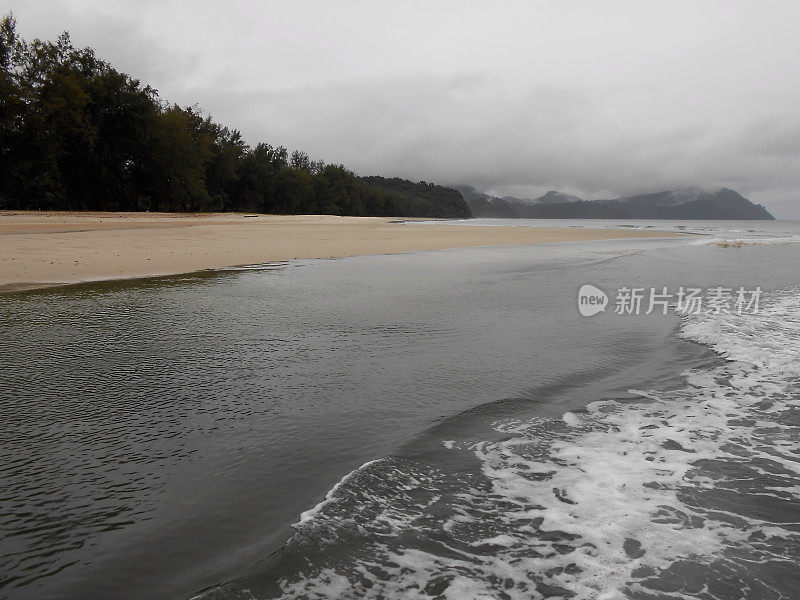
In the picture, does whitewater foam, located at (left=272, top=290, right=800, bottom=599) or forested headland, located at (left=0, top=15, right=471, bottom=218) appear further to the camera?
forested headland, located at (left=0, top=15, right=471, bottom=218)

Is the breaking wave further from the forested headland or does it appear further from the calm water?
the forested headland

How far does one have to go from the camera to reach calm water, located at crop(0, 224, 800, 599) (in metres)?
2.12

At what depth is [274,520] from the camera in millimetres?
2396

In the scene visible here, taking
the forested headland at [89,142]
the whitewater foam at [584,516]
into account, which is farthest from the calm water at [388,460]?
the forested headland at [89,142]

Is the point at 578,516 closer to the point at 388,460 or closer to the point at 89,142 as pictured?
the point at 388,460

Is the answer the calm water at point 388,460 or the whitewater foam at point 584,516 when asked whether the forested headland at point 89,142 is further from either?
the whitewater foam at point 584,516

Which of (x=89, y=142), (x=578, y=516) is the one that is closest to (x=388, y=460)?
(x=578, y=516)

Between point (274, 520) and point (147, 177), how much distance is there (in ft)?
186

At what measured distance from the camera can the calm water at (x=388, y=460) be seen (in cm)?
212

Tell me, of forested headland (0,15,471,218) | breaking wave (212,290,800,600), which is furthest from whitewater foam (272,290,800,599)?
forested headland (0,15,471,218)

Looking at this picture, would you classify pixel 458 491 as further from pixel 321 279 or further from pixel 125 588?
pixel 321 279

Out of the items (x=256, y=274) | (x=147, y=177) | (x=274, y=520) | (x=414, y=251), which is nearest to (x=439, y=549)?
(x=274, y=520)

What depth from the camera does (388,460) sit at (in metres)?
3.02

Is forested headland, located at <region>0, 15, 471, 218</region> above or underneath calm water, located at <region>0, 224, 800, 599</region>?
above
